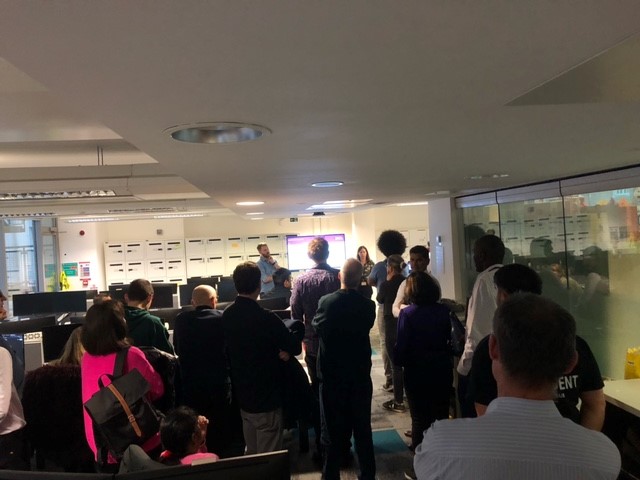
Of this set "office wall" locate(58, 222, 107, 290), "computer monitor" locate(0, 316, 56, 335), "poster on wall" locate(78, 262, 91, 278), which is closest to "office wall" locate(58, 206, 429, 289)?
"office wall" locate(58, 222, 107, 290)

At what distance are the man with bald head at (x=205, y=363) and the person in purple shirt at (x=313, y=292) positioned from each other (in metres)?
0.59

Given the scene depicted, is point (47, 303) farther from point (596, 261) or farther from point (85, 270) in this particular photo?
point (596, 261)

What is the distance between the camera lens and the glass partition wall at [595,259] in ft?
10.8

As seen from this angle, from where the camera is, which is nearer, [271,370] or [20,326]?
[271,370]

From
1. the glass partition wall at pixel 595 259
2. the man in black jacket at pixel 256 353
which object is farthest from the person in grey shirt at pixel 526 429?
the glass partition wall at pixel 595 259

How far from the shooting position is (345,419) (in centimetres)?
284

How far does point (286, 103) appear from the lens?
1114 millimetres

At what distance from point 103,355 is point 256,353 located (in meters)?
0.75

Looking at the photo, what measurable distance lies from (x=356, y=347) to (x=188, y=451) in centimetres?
107

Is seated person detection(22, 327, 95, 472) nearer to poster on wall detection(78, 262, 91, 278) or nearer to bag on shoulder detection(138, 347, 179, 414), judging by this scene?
bag on shoulder detection(138, 347, 179, 414)

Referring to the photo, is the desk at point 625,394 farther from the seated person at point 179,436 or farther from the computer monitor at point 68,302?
the computer monitor at point 68,302

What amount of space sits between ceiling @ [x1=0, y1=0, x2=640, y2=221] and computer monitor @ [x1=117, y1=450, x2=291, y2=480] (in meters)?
0.80

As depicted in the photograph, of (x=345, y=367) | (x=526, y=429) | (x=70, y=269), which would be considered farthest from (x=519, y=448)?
(x=70, y=269)

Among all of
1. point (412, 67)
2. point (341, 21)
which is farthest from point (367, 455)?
point (341, 21)
